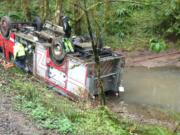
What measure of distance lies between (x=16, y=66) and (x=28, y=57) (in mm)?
869

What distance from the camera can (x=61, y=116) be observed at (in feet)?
22.2

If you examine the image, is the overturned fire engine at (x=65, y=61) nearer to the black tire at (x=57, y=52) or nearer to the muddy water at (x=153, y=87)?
the black tire at (x=57, y=52)

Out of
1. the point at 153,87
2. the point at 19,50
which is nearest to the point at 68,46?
the point at 19,50

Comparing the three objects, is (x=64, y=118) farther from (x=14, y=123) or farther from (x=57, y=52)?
(x=57, y=52)

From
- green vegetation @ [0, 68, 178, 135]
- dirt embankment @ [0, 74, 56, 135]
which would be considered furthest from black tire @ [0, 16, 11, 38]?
dirt embankment @ [0, 74, 56, 135]

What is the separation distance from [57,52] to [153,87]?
4057 millimetres

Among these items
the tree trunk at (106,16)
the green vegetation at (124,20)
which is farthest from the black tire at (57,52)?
the tree trunk at (106,16)

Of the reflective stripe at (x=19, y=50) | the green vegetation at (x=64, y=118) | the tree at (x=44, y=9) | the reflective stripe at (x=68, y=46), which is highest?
the tree at (x=44, y=9)

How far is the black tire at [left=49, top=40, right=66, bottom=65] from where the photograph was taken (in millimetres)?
12652

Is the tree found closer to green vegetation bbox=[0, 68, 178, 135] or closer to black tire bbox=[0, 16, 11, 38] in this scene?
black tire bbox=[0, 16, 11, 38]

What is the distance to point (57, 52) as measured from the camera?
42.2ft

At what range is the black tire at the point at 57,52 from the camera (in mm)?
12652

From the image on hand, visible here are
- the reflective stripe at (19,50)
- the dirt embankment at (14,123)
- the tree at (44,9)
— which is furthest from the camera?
the tree at (44,9)

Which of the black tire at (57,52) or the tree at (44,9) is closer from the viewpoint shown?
the black tire at (57,52)
